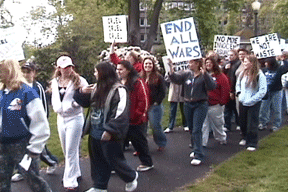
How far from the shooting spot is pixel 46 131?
4.04m

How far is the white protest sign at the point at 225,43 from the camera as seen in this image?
10.7 meters

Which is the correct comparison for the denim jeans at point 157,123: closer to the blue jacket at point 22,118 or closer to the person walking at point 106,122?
the person walking at point 106,122

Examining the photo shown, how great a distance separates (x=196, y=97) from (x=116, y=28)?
9.50 feet

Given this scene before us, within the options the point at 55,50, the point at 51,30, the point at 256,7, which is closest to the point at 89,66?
the point at 55,50

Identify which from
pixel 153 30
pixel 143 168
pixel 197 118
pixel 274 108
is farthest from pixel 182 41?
pixel 153 30

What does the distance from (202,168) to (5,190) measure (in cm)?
331

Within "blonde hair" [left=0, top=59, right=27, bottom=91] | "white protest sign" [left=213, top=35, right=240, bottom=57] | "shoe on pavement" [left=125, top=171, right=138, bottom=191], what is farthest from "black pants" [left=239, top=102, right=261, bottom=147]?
"blonde hair" [left=0, top=59, right=27, bottom=91]

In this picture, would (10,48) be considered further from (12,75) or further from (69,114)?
(12,75)

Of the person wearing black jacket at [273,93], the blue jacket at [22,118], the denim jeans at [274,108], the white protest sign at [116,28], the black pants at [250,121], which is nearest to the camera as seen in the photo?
the blue jacket at [22,118]

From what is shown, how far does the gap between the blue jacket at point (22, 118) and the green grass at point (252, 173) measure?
233cm

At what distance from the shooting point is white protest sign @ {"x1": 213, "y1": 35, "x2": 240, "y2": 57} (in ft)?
35.0

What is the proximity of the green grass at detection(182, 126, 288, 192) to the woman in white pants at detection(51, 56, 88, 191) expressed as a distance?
158 centimetres

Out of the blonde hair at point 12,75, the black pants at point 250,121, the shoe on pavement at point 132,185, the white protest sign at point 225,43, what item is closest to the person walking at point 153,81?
the black pants at point 250,121

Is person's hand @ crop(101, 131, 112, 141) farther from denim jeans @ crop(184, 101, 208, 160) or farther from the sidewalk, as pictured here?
denim jeans @ crop(184, 101, 208, 160)
